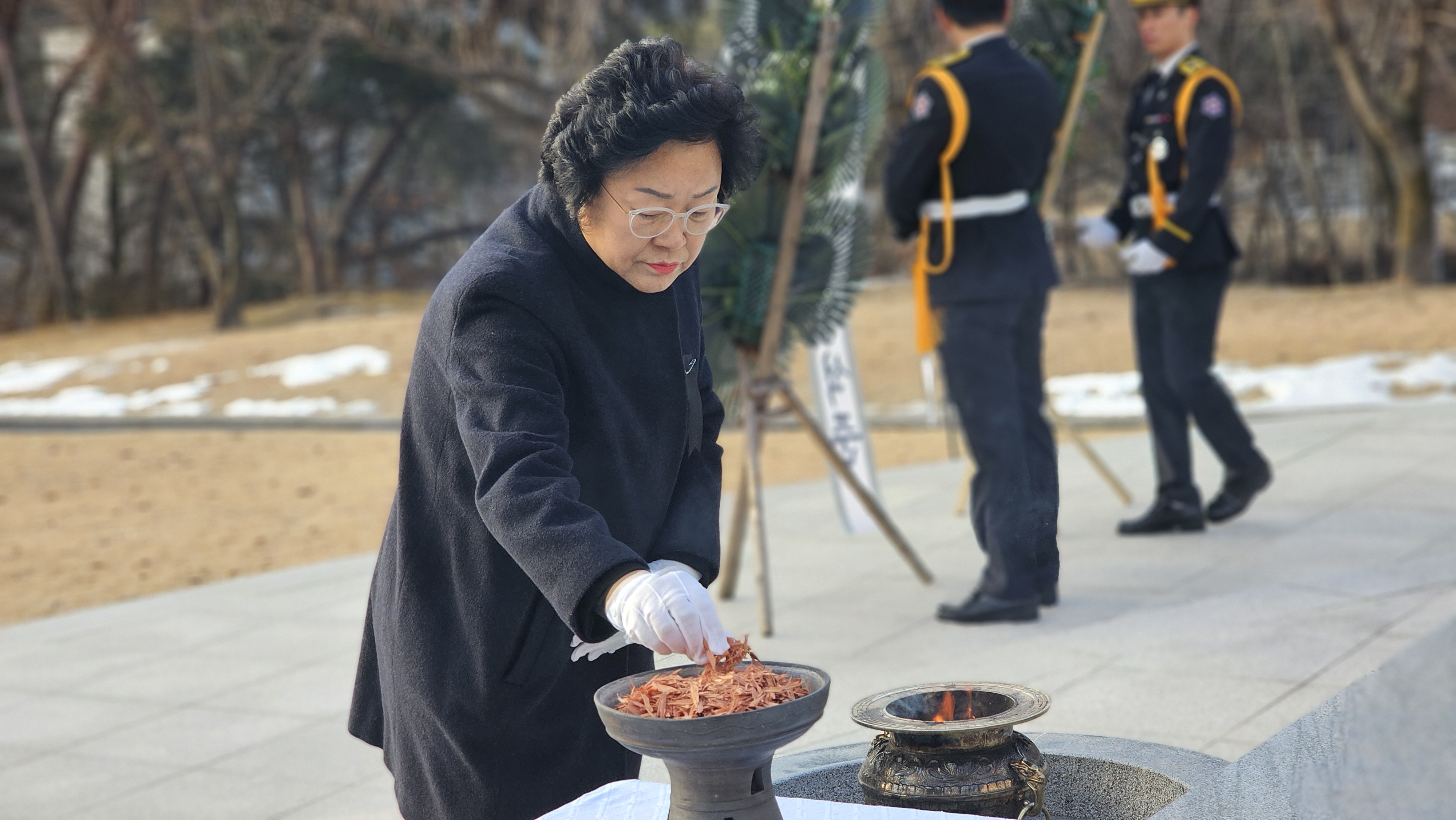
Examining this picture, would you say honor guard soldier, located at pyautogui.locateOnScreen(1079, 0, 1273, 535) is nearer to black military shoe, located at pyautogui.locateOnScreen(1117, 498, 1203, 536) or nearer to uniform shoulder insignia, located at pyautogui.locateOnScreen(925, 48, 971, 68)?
black military shoe, located at pyautogui.locateOnScreen(1117, 498, 1203, 536)

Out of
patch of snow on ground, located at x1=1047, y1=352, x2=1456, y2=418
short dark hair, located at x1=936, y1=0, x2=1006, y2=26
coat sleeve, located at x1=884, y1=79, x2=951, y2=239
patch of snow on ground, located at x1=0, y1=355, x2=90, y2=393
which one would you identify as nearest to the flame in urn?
coat sleeve, located at x1=884, y1=79, x2=951, y2=239

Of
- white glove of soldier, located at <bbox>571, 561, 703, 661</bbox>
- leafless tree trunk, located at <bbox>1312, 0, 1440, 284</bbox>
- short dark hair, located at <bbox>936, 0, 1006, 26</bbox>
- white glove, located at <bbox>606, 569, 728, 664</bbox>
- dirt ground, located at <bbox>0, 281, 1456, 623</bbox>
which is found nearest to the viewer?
white glove, located at <bbox>606, 569, 728, 664</bbox>

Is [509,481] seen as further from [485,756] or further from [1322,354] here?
[1322,354]

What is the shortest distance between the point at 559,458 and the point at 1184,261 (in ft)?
13.8

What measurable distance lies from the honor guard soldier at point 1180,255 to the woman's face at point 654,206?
12.5 feet

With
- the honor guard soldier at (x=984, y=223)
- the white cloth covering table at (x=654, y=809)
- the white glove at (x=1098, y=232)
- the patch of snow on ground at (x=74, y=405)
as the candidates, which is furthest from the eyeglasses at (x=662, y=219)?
the patch of snow on ground at (x=74, y=405)

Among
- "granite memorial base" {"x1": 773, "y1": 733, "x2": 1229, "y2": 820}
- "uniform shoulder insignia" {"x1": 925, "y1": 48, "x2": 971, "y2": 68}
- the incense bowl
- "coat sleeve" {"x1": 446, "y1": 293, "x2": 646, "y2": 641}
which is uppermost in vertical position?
"uniform shoulder insignia" {"x1": 925, "y1": 48, "x2": 971, "y2": 68}

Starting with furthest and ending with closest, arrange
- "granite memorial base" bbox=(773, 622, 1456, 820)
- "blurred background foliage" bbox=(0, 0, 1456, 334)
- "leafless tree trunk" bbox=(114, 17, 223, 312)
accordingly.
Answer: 1. "leafless tree trunk" bbox=(114, 17, 223, 312)
2. "blurred background foliage" bbox=(0, 0, 1456, 334)
3. "granite memorial base" bbox=(773, 622, 1456, 820)

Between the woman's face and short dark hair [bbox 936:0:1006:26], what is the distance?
2.83 m

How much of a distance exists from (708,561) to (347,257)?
22.8 m

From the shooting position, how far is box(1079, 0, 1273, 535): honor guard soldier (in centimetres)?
542

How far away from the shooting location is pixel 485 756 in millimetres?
2061

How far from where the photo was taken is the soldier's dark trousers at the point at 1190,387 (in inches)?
218

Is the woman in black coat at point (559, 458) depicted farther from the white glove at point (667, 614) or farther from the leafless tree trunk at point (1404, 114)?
the leafless tree trunk at point (1404, 114)
